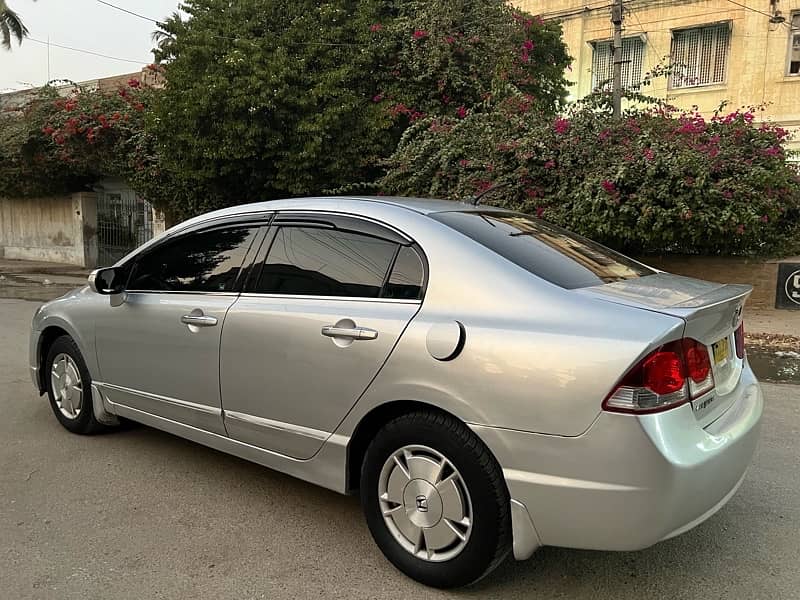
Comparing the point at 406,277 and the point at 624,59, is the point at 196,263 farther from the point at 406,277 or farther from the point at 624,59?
the point at 624,59

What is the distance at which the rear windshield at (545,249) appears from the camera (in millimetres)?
2824

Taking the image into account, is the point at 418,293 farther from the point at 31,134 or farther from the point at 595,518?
the point at 31,134

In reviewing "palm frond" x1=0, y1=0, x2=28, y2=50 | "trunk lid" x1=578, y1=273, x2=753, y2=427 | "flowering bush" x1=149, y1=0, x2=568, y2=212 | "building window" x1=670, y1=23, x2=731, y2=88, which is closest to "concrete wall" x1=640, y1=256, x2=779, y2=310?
"flowering bush" x1=149, y1=0, x2=568, y2=212

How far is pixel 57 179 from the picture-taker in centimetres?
1927

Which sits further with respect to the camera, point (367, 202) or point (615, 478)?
point (367, 202)

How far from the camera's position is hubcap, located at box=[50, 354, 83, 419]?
14.7 ft

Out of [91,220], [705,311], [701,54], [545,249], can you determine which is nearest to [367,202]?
[545,249]

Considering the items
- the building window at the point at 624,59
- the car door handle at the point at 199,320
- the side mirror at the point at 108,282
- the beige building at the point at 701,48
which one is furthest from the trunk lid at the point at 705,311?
the building window at the point at 624,59

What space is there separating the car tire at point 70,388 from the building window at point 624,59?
69.5 ft

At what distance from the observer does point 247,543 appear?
3137mm

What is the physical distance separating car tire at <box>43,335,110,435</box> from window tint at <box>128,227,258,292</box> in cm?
77

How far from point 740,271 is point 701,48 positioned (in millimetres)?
14346

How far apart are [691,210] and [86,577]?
8.66 m

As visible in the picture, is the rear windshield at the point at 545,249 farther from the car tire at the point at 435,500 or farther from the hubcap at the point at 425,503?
the hubcap at the point at 425,503
